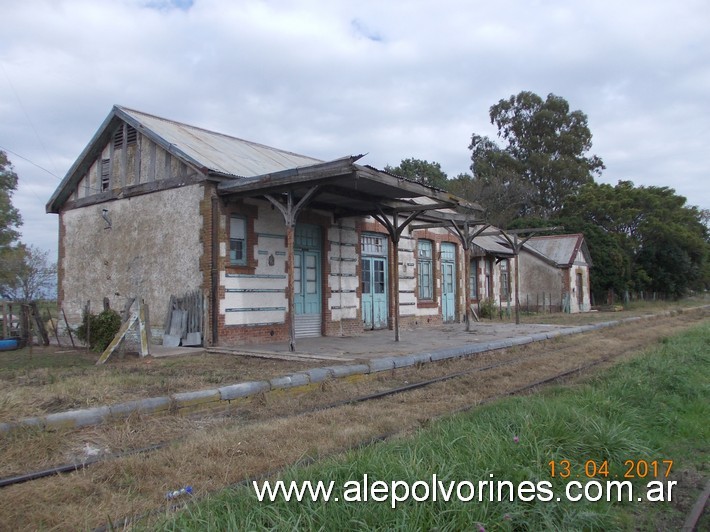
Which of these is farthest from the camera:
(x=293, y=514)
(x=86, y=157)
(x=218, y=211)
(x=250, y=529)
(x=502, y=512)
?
(x=86, y=157)

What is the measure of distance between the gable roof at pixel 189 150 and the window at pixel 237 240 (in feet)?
3.36

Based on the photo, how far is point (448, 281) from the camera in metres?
21.3

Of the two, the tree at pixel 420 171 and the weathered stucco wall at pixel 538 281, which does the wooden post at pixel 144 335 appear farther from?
the tree at pixel 420 171

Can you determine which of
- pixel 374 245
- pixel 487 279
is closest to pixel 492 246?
pixel 487 279

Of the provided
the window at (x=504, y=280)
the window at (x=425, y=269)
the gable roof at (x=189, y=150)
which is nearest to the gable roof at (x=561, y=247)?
the window at (x=504, y=280)

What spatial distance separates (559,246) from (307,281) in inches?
900

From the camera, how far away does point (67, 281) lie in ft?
52.4

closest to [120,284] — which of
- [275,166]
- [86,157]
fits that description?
[86,157]

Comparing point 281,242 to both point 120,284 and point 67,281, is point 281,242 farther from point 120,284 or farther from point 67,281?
point 67,281

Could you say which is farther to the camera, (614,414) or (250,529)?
(614,414)

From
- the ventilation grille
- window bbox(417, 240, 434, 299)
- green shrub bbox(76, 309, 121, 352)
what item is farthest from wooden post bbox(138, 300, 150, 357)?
window bbox(417, 240, 434, 299)

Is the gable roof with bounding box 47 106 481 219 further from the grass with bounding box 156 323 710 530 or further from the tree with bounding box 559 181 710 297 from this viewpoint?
the tree with bounding box 559 181 710 297

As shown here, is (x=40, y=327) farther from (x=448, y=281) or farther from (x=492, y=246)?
(x=492, y=246)

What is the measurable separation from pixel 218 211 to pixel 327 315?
4.34 metres
